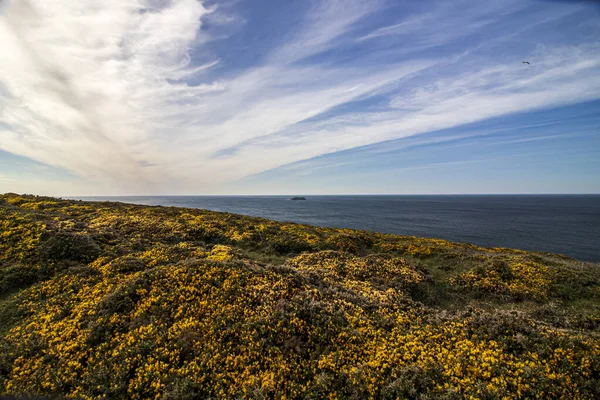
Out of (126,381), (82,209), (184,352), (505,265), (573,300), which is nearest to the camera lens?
(126,381)

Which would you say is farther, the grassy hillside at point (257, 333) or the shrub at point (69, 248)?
the shrub at point (69, 248)

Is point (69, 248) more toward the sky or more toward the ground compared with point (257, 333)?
more toward the sky

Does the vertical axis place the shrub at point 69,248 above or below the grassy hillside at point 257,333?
above

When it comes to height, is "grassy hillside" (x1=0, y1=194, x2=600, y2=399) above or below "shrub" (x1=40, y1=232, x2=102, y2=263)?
below

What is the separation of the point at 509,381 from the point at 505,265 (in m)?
17.4

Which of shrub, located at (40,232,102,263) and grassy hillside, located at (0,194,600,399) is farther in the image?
shrub, located at (40,232,102,263)

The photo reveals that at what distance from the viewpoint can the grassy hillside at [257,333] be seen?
24.5 feet

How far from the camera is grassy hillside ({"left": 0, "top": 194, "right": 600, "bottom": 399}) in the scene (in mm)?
7457

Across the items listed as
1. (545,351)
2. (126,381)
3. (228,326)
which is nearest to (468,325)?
(545,351)

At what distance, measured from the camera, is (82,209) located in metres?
35.3

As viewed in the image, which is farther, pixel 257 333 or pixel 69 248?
pixel 69 248

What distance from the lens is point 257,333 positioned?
935 cm

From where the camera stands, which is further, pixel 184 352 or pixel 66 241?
pixel 66 241

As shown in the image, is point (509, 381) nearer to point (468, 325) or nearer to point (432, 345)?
point (432, 345)
